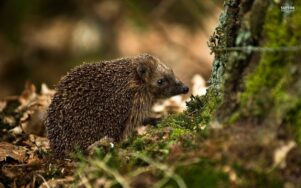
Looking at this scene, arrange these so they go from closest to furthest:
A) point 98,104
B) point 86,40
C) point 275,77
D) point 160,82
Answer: point 275,77
point 98,104
point 160,82
point 86,40

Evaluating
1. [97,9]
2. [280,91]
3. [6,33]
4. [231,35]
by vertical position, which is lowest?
[280,91]

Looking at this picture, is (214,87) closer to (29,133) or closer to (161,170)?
(161,170)

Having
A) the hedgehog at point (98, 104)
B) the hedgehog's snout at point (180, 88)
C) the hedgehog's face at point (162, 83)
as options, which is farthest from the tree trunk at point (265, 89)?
the hedgehog's snout at point (180, 88)

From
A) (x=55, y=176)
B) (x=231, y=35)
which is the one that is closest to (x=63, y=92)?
(x=55, y=176)

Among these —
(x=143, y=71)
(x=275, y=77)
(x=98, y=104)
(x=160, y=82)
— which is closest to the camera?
(x=275, y=77)

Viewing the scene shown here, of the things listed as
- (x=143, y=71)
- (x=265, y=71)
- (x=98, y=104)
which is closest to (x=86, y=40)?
(x=143, y=71)

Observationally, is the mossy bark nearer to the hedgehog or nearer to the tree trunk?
the tree trunk

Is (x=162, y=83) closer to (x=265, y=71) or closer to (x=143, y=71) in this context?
(x=143, y=71)
